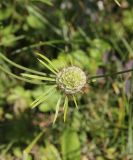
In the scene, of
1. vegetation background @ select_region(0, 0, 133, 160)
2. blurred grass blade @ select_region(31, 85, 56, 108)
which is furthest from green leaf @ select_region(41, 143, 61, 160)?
blurred grass blade @ select_region(31, 85, 56, 108)

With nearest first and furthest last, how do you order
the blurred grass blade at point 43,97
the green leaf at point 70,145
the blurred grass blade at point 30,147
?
the blurred grass blade at point 43,97, the blurred grass blade at point 30,147, the green leaf at point 70,145

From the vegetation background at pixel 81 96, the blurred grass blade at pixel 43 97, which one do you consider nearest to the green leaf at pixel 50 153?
the vegetation background at pixel 81 96

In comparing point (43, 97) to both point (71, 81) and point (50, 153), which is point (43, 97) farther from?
point (50, 153)

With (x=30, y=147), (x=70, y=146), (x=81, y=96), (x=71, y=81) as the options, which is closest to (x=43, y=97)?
(x=71, y=81)

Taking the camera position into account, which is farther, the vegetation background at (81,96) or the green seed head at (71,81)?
the vegetation background at (81,96)

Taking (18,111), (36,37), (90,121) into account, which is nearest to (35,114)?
(18,111)

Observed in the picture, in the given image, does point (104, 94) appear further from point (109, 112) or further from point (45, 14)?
point (45, 14)

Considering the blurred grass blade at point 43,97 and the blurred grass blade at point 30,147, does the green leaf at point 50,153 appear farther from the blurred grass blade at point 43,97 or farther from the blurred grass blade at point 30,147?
the blurred grass blade at point 43,97
